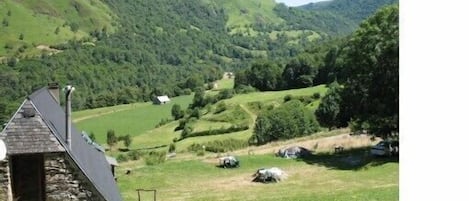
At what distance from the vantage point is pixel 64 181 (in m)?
3.51

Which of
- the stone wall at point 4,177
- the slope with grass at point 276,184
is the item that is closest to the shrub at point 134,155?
the slope with grass at point 276,184

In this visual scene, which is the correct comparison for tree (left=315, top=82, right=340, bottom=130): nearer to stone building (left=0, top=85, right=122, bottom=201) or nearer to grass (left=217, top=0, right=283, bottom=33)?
stone building (left=0, top=85, right=122, bottom=201)

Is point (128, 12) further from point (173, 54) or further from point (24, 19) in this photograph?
point (24, 19)

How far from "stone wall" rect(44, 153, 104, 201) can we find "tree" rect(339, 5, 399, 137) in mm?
8866

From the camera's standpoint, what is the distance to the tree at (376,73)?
12.3 metres

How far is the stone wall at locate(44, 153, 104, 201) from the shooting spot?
3.47m

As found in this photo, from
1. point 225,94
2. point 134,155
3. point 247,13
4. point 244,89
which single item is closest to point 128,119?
point 134,155

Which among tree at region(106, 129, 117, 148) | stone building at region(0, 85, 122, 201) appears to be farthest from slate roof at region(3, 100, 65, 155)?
tree at region(106, 129, 117, 148)

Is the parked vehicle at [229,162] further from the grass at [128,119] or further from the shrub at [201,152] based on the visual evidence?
the shrub at [201,152]

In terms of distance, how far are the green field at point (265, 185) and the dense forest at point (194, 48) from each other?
290 inches

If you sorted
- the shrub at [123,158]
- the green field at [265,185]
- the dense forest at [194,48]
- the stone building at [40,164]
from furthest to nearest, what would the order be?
the dense forest at [194,48]
the shrub at [123,158]
the green field at [265,185]
the stone building at [40,164]

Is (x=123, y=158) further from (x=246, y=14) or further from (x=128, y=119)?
(x=246, y=14)

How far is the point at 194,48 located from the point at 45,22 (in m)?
21.1
